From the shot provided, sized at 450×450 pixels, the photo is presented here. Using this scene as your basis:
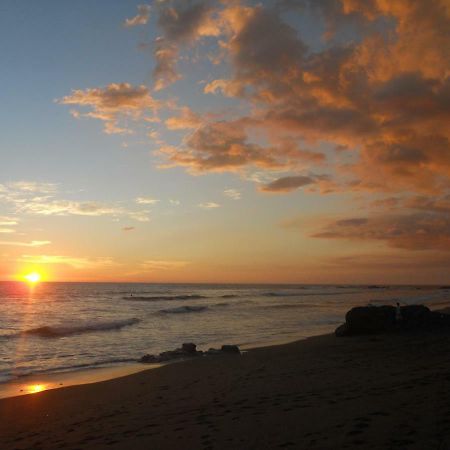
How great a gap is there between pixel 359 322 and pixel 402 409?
51.3ft

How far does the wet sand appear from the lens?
616cm

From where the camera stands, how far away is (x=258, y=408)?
26.8 feet

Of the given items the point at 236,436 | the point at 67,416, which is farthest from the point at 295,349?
the point at 236,436

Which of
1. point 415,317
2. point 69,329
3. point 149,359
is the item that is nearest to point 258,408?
point 149,359

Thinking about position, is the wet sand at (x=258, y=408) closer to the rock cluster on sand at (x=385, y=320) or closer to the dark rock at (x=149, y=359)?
the dark rock at (x=149, y=359)

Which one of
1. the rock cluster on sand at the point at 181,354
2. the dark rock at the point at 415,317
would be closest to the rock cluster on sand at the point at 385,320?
the dark rock at the point at 415,317

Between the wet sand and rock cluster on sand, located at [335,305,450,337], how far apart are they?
6335 mm

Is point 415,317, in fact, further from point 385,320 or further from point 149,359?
point 149,359

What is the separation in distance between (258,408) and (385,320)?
16.6m

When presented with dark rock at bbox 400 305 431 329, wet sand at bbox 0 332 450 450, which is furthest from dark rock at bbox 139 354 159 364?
dark rock at bbox 400 305 431 329

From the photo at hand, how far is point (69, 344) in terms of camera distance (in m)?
23.7

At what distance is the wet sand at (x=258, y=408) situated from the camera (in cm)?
616

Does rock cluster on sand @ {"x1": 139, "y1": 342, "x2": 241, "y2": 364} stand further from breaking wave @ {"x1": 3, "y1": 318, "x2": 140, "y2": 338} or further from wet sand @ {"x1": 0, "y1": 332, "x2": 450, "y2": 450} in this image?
breaking wave @ {"x1": 3, "y1": 318, "x2": 140, "y2": 338}

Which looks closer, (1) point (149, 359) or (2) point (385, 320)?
(1) point (149, 359)
